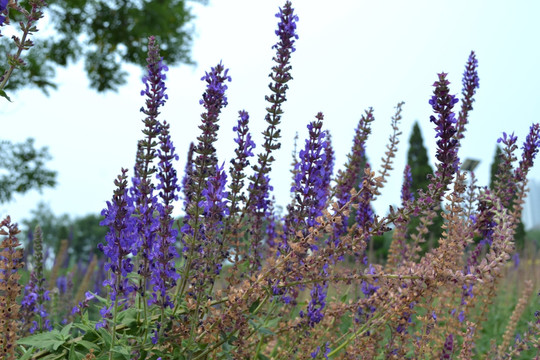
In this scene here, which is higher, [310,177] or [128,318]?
[310,177]

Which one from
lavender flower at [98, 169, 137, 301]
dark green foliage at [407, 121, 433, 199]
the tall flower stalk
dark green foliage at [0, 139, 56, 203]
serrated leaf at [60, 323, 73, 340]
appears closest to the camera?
the tall flower stalk

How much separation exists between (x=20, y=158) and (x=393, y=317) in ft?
56.6

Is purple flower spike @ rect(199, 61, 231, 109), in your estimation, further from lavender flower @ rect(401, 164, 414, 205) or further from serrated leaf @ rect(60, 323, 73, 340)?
lavender flower @ rect(401, 164, 414, 205)

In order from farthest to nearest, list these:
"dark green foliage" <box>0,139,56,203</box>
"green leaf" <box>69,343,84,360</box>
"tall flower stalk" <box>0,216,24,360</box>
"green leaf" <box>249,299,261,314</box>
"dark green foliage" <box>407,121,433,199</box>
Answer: "dark green foliage" <box>407,121,433,199</box> → "dark green foliage" <box>0,139,56,203</box> → "green leaf" <box>249,299,261,314</box> → "green leaf" <box>69,343,84,360</box> → "tall flower stalk" <box>0,216,24,360</box>

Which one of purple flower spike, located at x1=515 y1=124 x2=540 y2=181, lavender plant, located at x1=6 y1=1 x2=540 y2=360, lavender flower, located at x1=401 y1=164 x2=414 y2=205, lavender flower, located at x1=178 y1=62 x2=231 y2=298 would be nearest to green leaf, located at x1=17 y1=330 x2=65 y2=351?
lavender plant, located at x1=6 y1=1 x2=540 y2=360

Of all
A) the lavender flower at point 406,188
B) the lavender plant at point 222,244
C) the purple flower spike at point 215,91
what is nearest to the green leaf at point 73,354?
the lavender plant at point 222,244

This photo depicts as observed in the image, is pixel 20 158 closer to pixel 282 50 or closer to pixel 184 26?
pixel 184 26

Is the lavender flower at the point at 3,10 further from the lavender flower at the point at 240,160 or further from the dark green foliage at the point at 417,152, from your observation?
the dark green foliage at the point at 417,152

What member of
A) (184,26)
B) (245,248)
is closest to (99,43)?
(184,26)

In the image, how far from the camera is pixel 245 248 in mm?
3193

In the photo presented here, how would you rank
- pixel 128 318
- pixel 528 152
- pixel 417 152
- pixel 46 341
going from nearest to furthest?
pixel 46 341, pixel 128 318, pixel 528 152, pixel 417 152

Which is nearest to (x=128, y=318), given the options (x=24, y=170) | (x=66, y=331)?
(x=66, y=331)

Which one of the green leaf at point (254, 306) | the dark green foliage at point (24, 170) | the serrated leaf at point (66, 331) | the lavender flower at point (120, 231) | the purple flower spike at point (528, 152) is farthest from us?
the dark green foliage at point (24, 170)

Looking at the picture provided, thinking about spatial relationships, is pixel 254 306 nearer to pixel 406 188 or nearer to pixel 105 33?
pixel 406 188
